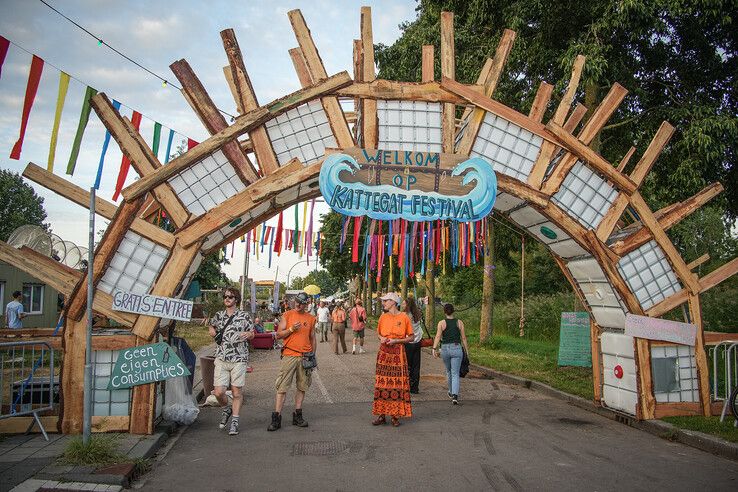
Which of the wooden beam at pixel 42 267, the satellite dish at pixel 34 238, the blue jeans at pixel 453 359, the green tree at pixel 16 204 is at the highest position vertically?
the green tree at pixel 16 204

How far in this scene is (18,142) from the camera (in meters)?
7.20

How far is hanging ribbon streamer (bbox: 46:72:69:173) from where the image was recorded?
291 inches

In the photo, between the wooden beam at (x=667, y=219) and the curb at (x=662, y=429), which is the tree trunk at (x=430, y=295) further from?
the wooden beam at (x=667, y=219)

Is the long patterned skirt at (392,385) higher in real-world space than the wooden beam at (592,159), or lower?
lower

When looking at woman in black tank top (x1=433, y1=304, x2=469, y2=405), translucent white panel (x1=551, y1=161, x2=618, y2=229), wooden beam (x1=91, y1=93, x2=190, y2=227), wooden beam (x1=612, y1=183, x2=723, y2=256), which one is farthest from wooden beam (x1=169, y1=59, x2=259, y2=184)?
wooden beam (x1=612, y1=183, x2=723, y2=256)

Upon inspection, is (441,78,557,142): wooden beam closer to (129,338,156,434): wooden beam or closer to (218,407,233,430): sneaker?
(218,407,233,430): sneaker

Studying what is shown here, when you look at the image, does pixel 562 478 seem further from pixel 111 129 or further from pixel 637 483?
pixel 111 129

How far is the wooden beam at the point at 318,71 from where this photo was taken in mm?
8195

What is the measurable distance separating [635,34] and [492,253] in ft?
29.2

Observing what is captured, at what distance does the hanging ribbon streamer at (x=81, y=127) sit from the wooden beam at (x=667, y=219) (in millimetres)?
7667

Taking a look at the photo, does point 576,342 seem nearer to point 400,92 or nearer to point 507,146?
point 507,146

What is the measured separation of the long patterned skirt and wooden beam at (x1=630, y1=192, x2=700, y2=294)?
4179 mm

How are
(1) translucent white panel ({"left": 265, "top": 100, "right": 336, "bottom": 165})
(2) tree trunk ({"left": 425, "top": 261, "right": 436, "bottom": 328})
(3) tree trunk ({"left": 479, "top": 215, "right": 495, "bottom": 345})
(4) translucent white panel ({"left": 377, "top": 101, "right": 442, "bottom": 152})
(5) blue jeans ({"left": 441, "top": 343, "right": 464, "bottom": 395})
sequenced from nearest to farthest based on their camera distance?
1. (1) translucent white panel ({"left": 265, "top": 100, "right": 336, "bottom": 165})
2. (4) translucent white panel ({"left": 377, "top": 101, "right": 442, "bottom": 152})
3. (5) blue jeans ({"left": 441, "top": 343, "right": 464, "bottom": 395})
4. (3) tree trunk ({"left": 479, "top": 215, "right": 495, "bottom": 345})
5. (2) tree trunk ({"left": 425, "top": 261, "right": 436, "bottom": 328})

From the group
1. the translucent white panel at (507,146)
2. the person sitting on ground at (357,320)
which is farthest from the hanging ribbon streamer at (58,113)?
the person sitting on ground at (357,320)
